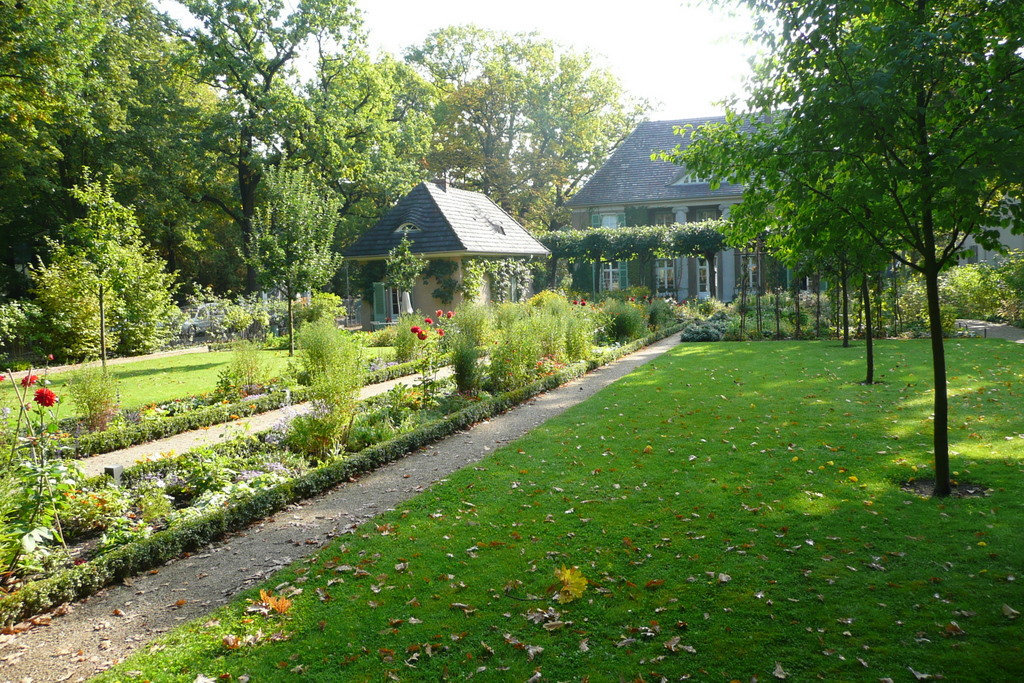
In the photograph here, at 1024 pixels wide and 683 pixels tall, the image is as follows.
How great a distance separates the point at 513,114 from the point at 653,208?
12774mm

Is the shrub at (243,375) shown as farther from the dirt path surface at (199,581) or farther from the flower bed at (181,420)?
the dirt path surface at (199,581)

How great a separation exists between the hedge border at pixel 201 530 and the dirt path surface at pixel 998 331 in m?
14.4

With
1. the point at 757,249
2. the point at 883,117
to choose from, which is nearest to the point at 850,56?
the point at 883,117

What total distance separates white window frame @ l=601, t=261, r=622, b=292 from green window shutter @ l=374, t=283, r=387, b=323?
11.7 metres

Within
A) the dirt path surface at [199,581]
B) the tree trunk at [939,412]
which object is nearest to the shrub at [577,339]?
the dirt path surface at [199,581]

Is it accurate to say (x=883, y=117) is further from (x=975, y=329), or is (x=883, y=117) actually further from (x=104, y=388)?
(x=975, y=329)

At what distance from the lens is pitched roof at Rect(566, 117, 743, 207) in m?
34.3

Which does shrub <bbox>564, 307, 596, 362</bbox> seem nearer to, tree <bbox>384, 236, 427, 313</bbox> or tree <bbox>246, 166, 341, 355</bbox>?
tree <bbox>246, 166, 341, 355</bbox>

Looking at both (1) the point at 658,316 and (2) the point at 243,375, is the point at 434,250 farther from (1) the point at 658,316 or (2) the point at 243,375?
(2) the point at 243,375

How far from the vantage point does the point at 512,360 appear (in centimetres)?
1145

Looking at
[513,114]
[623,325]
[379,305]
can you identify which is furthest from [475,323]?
[513,114]

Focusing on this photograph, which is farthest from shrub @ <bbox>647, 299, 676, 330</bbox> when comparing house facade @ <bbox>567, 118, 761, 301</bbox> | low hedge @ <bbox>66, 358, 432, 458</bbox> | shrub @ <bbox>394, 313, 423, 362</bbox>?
low hedge @ <bbox>66, 358, 432, 458</bbox>

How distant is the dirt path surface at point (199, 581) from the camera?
3.89 metres

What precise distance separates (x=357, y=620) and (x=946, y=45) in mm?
5453
